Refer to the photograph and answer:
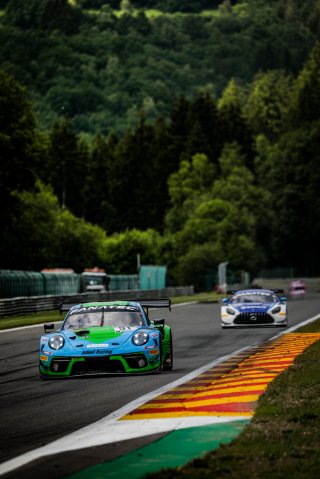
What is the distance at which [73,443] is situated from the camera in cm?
1045

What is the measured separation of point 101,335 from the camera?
18.1 metres

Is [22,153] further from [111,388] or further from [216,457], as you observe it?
[216,457]

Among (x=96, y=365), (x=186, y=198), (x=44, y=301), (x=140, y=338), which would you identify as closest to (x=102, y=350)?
(x=96, y=365)

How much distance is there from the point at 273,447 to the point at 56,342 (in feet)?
28.1

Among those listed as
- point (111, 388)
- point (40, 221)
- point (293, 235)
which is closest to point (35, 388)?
point (111, 388)

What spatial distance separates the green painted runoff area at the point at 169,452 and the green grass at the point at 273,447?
174mm

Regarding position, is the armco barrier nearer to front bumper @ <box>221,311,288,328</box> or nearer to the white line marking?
front bumper @ <box>221,311,288,328</box>

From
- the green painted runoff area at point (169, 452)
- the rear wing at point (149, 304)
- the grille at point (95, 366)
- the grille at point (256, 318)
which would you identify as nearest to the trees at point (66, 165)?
the grille at point (256, 318)

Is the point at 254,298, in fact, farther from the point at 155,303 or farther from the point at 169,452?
the point at 169,452

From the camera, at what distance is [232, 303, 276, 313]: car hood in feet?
115

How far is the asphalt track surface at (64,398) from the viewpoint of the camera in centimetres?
975

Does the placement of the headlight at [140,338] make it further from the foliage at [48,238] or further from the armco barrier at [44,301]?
the foliage at [48,238]

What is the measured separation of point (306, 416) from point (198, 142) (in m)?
146

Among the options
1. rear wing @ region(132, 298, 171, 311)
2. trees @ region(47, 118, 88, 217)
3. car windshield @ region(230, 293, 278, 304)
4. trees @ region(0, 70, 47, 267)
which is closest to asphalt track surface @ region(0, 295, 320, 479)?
rear wing @ region(132, 298, 171, 311)
